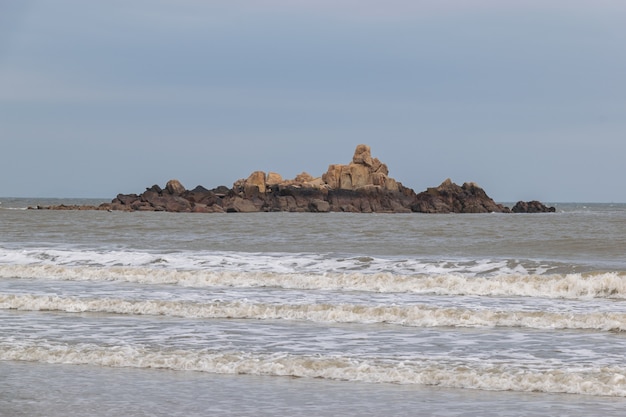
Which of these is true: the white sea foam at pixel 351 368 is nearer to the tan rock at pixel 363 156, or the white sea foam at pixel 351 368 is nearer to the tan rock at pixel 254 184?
the tan rock at pixel 254 184

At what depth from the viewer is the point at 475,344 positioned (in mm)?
12016

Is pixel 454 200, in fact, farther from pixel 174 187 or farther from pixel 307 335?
pixel 307 335

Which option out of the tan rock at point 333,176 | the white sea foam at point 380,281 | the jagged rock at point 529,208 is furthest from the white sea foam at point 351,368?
the jagged rock at point 529,208

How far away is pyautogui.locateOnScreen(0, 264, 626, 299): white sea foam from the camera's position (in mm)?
18656

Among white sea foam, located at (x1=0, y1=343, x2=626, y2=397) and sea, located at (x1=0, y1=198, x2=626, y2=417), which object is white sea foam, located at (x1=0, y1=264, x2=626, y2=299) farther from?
white sea foam, located at (x1=0, y1=343, x2=626, y2=397)

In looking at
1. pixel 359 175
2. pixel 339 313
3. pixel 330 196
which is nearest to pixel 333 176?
pixel 359 175

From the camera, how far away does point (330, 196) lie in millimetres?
100375

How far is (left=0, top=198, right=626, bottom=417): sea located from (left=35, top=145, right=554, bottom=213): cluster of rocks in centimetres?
6391

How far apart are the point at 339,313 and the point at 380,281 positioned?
497 centimetres

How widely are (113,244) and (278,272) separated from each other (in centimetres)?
1165

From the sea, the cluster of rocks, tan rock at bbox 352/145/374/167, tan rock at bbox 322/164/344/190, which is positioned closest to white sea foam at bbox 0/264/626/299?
the sea

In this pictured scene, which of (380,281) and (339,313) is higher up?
(380,281)

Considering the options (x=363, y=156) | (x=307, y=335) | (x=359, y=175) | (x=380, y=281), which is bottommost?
(x=307, y=335)

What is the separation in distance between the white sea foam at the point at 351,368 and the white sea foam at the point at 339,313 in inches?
138
